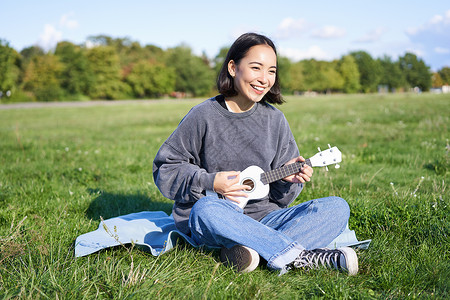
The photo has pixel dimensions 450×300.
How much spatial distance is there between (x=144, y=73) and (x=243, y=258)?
67.5 meters

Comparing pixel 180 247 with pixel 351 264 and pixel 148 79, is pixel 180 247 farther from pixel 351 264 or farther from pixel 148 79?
pixel 148 79

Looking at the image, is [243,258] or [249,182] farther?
[249,182]

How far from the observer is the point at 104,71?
60.7 meters

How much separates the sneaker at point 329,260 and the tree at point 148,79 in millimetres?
66634

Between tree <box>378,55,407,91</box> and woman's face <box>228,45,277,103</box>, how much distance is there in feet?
364

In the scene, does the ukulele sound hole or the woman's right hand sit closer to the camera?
the woman's right hand

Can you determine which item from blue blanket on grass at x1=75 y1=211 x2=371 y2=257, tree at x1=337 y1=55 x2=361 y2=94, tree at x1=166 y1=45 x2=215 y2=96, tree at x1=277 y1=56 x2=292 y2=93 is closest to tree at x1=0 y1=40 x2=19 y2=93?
tree at x1=166 y1=45 x2=215 y2=96

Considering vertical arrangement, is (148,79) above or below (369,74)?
below

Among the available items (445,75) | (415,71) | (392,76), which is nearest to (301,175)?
(392,76)

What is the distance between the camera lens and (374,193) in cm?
447

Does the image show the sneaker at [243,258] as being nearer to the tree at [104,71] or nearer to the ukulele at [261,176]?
the ukulele at [261,176]

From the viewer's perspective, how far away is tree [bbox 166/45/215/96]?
240ft

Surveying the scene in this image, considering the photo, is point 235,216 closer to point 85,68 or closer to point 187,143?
point 187,143

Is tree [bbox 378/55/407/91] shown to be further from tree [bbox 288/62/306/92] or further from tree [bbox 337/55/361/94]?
tree [bbox 288/62/306/92]
